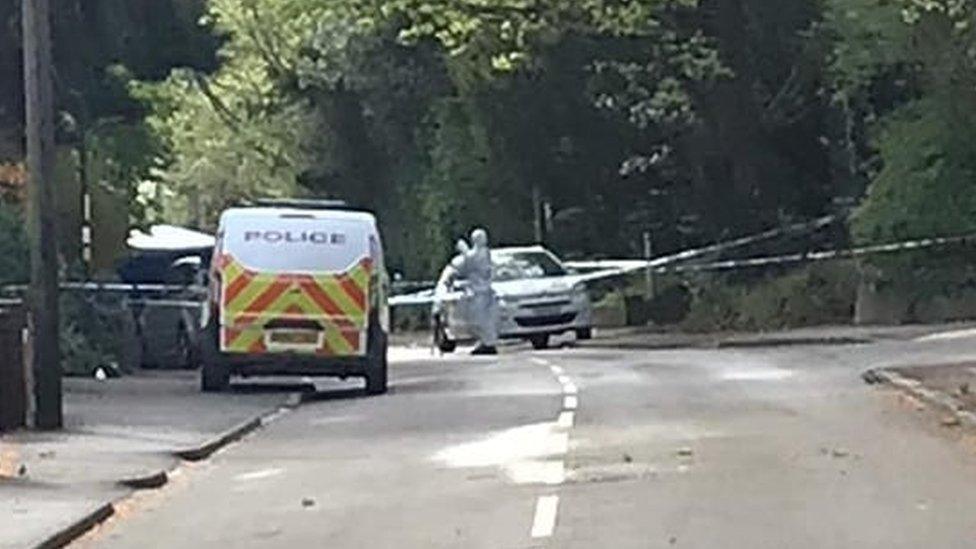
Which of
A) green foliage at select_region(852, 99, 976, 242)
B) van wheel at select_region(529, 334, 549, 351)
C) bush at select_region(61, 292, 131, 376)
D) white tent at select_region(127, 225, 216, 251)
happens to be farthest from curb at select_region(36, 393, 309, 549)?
green foliage at select_region(852, 99, 976, 242)

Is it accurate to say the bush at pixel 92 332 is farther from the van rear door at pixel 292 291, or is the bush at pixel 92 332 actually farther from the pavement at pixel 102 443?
the van rear door at pixel 292 291

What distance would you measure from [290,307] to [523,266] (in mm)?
14042

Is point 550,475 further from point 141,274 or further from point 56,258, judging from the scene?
point 141,274

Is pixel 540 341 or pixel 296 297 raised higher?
pixel 296 297

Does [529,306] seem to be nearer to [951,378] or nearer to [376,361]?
[376,361]

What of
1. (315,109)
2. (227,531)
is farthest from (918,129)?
(227,531)

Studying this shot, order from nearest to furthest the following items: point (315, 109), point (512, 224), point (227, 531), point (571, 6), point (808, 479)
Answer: point (227, 531) → point (808, 479) → point (571, 6) → point (512, 224) → point (315, 109)

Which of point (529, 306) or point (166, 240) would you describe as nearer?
point (529, 306)

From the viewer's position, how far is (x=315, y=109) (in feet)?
184

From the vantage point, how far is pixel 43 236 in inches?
931

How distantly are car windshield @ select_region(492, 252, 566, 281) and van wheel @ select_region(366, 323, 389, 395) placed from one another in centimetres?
1261

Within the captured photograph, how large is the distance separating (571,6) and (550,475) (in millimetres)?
26232

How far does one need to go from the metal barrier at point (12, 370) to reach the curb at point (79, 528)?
569cm

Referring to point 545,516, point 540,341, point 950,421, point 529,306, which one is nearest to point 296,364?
point 950,421
